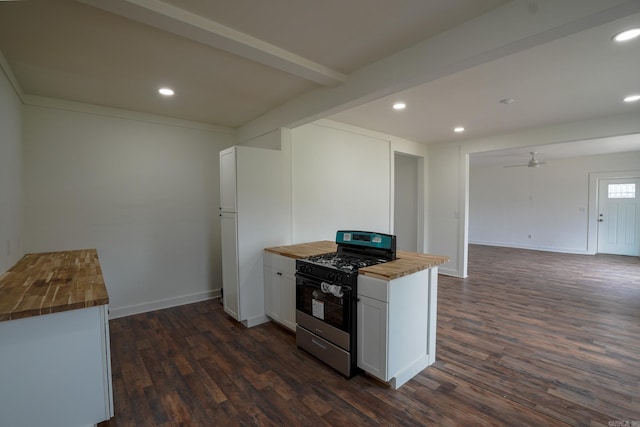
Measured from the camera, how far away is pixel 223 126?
14.4 ft

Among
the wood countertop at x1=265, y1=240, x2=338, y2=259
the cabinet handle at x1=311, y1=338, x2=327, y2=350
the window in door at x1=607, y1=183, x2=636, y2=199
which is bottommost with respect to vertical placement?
the cabinet handle at x1=311, y1=338, x2=327, y2=350

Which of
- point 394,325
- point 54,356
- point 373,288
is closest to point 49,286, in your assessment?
point 54,356

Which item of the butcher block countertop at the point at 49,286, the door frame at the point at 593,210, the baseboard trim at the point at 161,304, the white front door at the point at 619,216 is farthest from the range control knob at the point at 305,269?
the white front door at the point at 619,216

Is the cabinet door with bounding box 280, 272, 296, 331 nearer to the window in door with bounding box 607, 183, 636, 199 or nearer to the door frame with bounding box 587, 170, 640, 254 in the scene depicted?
the door frame with bounding box 587, 170, 640, 254

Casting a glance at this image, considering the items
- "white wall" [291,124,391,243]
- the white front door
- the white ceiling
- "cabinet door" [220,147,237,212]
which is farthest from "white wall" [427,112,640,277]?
the white front door

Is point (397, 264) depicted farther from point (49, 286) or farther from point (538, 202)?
point (538, 202)

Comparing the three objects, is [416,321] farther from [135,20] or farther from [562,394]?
[135,20]

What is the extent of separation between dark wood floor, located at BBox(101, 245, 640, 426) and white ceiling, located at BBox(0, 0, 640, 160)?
2.40 meters

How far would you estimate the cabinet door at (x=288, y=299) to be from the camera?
9.89 ft

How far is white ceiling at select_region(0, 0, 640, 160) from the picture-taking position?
5.65 ft

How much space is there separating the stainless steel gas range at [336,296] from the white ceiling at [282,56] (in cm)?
137

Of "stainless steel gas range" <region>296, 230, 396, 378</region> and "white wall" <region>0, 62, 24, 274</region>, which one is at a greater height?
"white wall" <region>0, 62, 24, 274</region>

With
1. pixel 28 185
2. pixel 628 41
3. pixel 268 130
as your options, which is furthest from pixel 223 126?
pixel 628 41

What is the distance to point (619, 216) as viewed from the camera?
7.25 m
